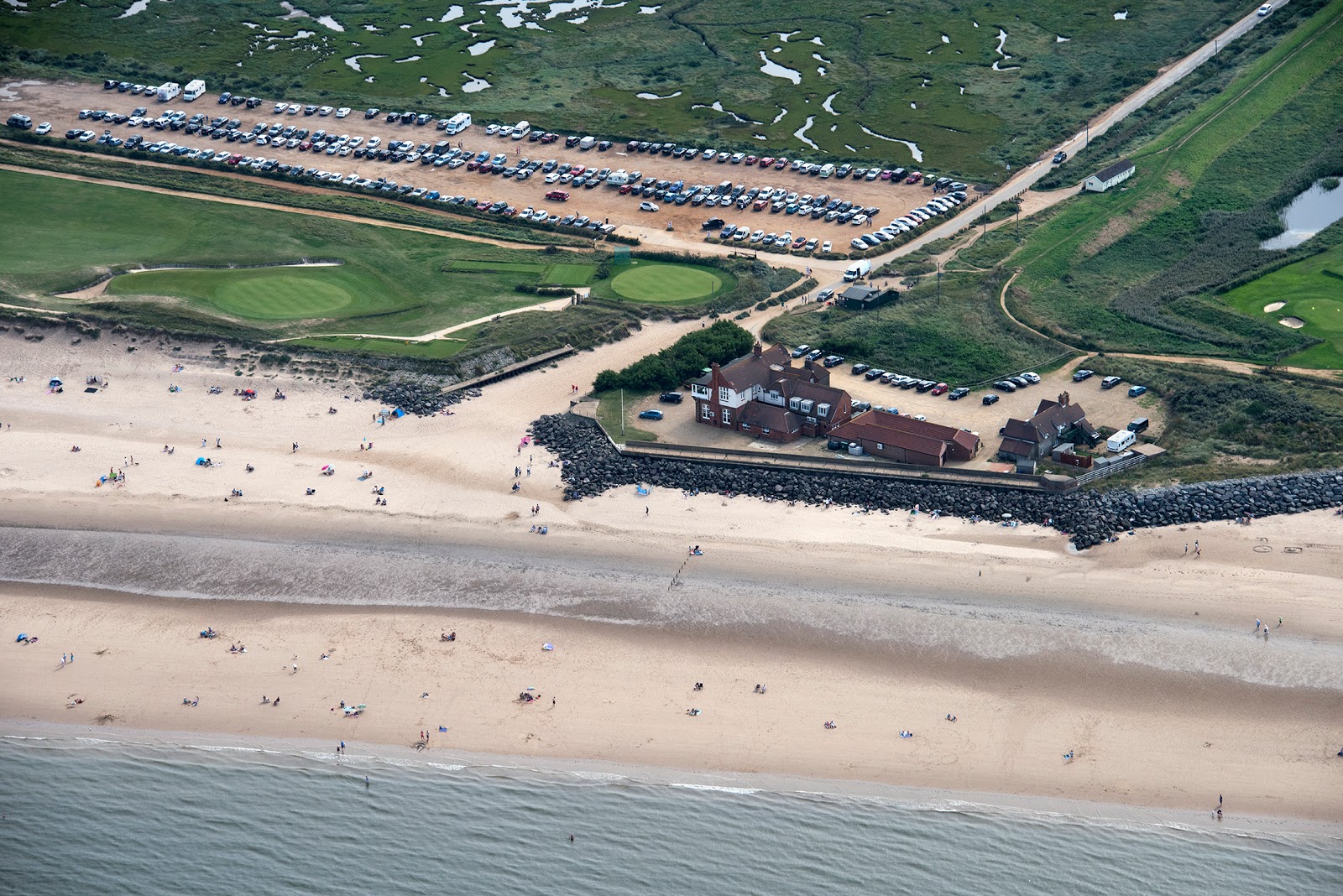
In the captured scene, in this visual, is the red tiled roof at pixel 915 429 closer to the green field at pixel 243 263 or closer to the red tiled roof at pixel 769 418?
the red tiled roof at pixel 769 418

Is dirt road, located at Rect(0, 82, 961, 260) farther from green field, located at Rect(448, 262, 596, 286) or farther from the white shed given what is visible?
the white shed

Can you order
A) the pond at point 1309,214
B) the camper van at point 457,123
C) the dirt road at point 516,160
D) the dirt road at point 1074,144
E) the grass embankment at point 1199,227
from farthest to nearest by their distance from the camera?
the camper van at point 457,123 < the dirt road at point 516,160 < the dirt road at point 1074,144 < the pond at point 1309,214 < the grass embankment at point 1199,227

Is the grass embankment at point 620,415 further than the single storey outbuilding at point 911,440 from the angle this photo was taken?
Yes

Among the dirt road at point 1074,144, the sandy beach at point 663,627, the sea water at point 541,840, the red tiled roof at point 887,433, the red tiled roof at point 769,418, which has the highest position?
the red tiled roof at point 887,433

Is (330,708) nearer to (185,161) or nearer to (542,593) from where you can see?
(542,593)

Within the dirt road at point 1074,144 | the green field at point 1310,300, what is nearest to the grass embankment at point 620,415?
the dirt road at point 1074,144

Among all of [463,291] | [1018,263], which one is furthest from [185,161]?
[1018,263]

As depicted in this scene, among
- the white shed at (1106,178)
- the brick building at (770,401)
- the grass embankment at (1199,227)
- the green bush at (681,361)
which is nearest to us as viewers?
the brick building at (770,401)

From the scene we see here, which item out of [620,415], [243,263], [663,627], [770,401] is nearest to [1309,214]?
[770,401]
